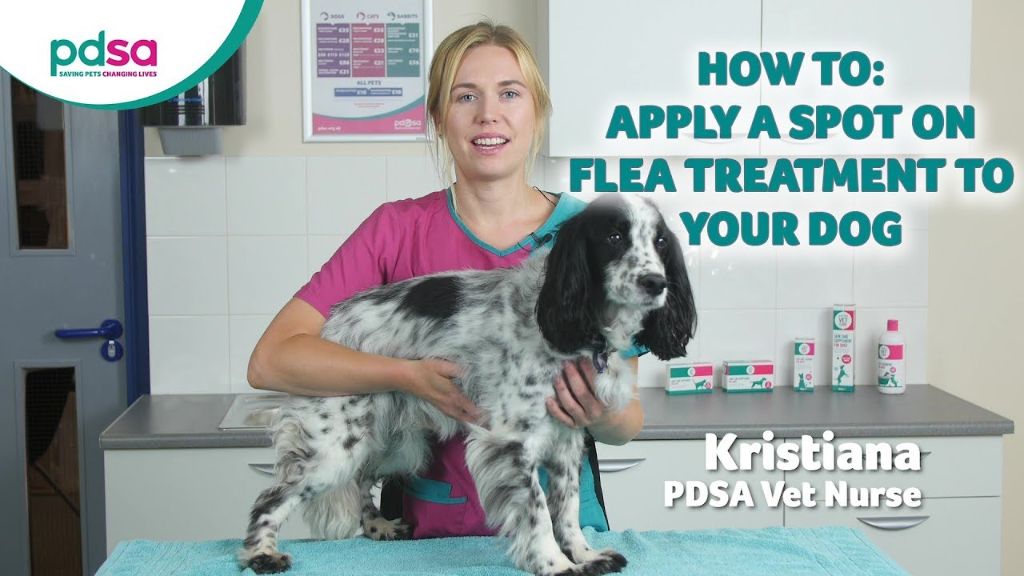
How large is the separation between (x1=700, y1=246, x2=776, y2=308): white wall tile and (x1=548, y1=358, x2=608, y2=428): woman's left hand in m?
2.09

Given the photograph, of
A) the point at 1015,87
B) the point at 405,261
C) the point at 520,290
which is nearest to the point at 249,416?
the point at 405,261

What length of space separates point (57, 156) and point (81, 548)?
1.41 meters

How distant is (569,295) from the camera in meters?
1.75

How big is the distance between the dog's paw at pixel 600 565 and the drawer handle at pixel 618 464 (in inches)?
52.8

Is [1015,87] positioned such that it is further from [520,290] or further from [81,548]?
[81,548]

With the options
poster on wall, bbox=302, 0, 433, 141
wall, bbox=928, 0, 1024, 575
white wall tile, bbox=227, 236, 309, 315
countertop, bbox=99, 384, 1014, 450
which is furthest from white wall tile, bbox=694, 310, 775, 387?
white wall tile, bbox=227, 236, 309, 315

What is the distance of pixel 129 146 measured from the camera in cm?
376

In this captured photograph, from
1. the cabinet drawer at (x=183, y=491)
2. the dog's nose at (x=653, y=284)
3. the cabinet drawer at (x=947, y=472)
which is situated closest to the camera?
the dog's nose at (x=653, y=284)

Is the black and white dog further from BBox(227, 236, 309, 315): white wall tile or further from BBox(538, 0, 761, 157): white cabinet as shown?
BBox(227, 236, 309, 315): white wall tile

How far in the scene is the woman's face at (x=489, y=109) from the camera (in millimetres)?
1964

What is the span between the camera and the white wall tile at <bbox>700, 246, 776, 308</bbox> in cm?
386

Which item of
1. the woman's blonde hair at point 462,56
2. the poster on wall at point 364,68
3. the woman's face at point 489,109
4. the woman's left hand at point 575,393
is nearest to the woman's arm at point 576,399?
the woman's left hand at point 575,393

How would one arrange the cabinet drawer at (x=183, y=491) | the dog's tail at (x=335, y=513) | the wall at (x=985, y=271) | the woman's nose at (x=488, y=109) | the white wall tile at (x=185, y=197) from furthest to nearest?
the wall at (x=985, y=271) → the white wall tile at (x=185, y=197) → the cabinet drawer at (x=183, y=491) → the dog's tail at (x=335, y=513) → the woman's nose at (x=488, y=109)

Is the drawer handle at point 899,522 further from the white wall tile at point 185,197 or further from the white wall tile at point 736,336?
the white wall tile at point 185,197
